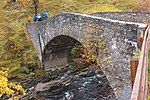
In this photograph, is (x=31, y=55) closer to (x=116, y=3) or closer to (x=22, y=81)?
(x=22, y=81)

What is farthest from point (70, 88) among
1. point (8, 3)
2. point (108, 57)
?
point (8, 3)

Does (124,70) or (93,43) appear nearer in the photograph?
(124,70)

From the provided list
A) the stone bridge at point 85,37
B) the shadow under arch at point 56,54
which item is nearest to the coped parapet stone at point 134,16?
the stone bridge at point 85,37

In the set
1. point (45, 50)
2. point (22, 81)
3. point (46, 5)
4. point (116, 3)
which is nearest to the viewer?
point (22, 81)

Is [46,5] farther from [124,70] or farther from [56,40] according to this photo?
[124,70]

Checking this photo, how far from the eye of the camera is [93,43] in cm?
1895

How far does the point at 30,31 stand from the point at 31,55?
105 inches

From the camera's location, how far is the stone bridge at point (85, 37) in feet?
48.0

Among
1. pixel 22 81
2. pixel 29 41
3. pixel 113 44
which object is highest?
pixel 113 44

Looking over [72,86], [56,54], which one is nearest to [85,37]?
[72,86]

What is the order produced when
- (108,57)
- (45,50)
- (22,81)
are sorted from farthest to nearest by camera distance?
(45,50)
(22,81)
(108,57)

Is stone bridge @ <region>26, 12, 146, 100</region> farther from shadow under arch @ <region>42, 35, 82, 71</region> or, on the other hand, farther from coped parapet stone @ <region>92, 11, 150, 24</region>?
coped parapet stone @ <region>92, 11, 150, 24</region>

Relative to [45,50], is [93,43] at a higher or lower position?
higher

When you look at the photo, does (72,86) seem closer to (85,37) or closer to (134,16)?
(85,37)
